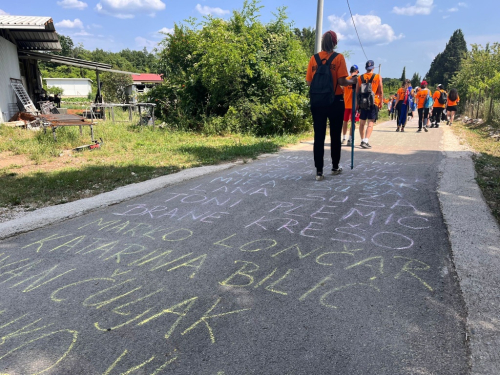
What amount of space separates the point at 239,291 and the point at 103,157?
6.64m

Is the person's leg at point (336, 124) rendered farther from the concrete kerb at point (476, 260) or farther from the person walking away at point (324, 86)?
the concrete kerb at point (476, 260)

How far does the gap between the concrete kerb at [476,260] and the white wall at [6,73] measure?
14.2m

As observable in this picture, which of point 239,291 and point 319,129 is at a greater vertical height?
point 319,129

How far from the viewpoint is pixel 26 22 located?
12.2 metres

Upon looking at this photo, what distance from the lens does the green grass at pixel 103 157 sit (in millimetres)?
5652

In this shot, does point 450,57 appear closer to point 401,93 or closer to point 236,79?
Answer: point 401,93

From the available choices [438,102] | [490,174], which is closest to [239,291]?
[490,174]

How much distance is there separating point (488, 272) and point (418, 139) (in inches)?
339

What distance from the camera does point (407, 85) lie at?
1268 cm

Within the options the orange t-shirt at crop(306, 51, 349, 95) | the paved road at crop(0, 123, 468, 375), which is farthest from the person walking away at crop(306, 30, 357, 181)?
the paved road at crop(0, 123, 468, 375)

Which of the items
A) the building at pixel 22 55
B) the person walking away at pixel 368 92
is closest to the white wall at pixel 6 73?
the building at pixel 22 55

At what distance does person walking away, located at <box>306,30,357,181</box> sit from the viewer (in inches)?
201

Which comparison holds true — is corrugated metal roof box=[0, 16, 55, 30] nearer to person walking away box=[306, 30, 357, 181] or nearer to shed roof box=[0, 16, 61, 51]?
shed roof box=[0, 16, 61, 51]

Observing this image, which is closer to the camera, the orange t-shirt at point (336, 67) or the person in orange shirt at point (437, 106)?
the orange t-shirt at point (336, 67)
